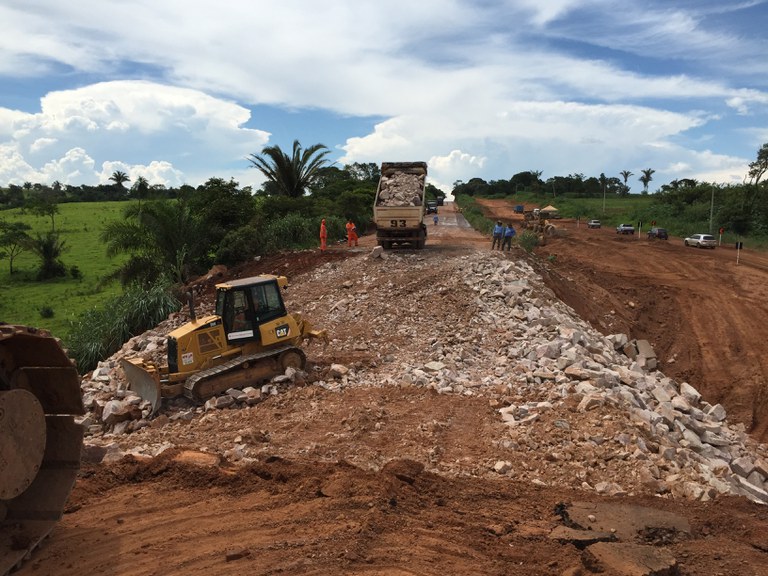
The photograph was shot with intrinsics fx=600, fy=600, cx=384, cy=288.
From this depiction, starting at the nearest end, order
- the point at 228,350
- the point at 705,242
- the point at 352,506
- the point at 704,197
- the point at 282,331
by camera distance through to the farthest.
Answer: the point at 352,506 → the point at 228,350 → the point at 282,331 → the point at 705,242 → the point at 704,197

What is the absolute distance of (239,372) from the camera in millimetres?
10352

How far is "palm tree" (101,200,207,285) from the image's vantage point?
19812 mm

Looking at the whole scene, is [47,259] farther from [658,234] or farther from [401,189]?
[658,234]

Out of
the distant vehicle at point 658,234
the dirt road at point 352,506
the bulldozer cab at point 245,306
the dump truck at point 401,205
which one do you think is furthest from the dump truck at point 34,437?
the distant vehicle at point 658,234

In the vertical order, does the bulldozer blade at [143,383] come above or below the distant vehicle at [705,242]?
below

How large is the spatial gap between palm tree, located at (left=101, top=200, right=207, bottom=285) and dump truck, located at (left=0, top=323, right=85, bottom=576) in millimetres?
15462

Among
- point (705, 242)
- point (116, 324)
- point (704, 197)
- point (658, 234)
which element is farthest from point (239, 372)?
point (704, 197)

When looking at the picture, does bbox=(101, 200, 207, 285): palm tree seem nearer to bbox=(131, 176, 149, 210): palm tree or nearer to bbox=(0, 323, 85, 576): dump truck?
bbox=(0, 323, 85, 576): dump truck

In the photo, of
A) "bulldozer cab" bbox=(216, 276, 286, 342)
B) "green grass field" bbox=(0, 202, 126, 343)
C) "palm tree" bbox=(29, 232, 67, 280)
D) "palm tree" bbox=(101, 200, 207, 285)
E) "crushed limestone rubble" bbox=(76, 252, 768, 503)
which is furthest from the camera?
"palm tree" bbox=(29, 232, 67, 280)

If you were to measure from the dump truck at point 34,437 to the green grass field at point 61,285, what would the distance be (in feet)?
59.1

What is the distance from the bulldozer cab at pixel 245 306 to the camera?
10430mm

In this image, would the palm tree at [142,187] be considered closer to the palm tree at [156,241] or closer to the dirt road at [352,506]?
the palm tree at [156,241]

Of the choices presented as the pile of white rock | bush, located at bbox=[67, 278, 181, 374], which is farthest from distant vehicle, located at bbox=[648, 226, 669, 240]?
bush, located at bbox=[67, 278, 181, 374]

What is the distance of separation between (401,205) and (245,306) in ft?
35.5
